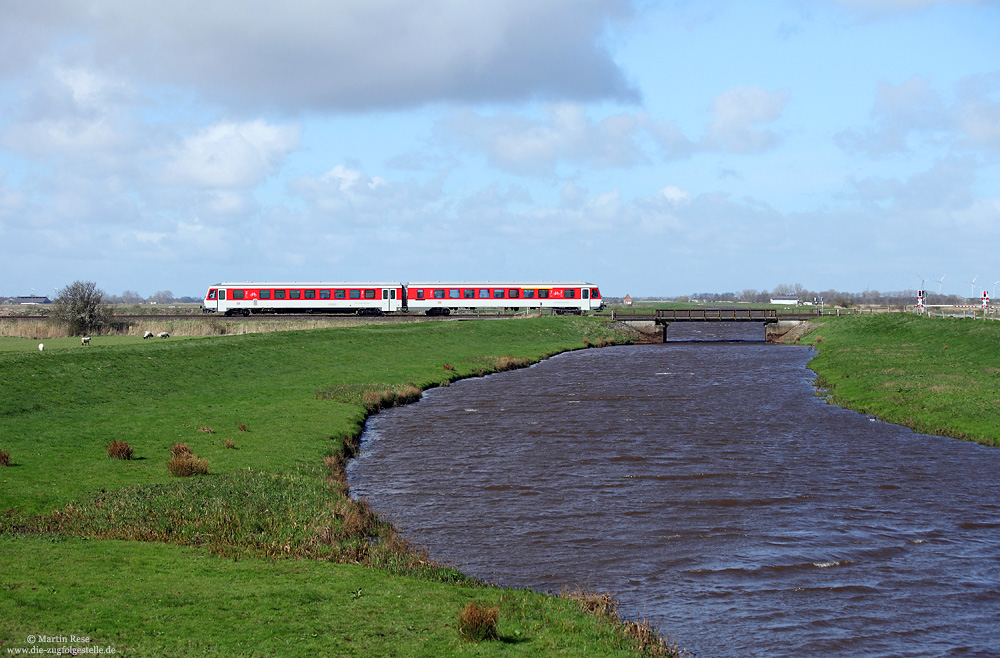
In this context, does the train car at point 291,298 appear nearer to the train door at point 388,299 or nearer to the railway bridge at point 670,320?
the train door at point 388,299

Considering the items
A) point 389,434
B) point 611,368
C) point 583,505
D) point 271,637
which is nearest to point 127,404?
point 389,434

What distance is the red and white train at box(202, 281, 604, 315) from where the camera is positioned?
9556cm

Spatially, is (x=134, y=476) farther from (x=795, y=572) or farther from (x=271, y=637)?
(x=795, y=572)

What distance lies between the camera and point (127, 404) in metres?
32.1

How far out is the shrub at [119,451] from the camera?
890 inches

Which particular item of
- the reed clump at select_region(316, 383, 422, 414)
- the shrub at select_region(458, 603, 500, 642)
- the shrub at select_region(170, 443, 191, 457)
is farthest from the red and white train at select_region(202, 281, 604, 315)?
the shrub at select_region(458, 603, 500, 642)

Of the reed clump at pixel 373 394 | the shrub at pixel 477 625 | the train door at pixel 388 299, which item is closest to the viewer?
the shrub at pixel 477 625

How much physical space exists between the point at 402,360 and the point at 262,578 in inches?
1722

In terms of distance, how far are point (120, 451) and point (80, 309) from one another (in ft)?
174

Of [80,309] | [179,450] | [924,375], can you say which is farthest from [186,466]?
[80,309]

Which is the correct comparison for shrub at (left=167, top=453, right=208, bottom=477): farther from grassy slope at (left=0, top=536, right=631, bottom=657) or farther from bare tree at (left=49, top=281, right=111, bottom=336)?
bare tree at (left=49, top=281, right=111, bottom=336)

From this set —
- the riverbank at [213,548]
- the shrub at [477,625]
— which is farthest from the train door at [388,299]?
the shrub at [477,625]

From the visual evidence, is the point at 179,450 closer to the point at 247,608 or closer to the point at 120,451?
the point at 120,451

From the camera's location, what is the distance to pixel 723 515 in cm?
2069
